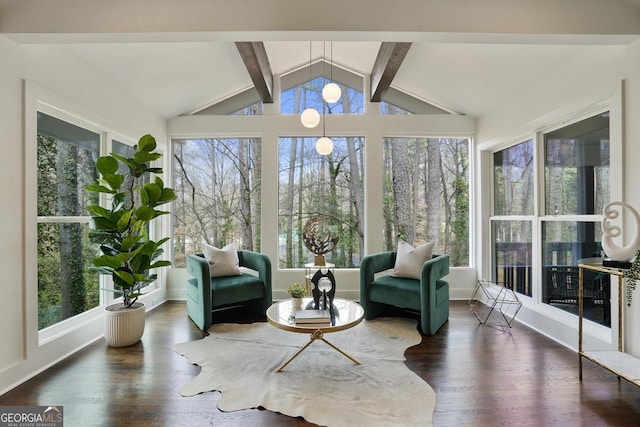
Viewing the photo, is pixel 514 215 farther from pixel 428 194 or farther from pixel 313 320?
pixel 313 320

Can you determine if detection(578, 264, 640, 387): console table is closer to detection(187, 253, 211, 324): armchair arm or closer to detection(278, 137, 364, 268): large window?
detection(278, 137, 364, 268): large window

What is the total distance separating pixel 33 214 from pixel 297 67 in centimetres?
356

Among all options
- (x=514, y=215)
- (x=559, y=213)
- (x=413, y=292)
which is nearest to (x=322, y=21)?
(x=413, y=292)

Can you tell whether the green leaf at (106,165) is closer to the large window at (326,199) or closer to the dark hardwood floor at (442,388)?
the dark hardwood floor at (442,388)

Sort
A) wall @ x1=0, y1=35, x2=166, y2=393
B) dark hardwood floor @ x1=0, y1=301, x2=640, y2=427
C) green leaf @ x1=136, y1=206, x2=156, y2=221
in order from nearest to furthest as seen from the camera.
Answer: dark hardwood floor @ x1=0, y1=301, x2=640, y2=427 < wall @ x1=0, y1=35, x2=166, y2=393 < green leaf @ x1=136, y1=206, x2=156, y2=221

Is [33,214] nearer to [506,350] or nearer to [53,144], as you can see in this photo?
[53,144]

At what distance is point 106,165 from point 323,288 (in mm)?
2204

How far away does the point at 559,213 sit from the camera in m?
3.28

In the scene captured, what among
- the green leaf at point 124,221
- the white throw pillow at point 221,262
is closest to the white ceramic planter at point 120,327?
the green leaf at point 124,221

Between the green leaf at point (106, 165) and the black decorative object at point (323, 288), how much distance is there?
2049 mm

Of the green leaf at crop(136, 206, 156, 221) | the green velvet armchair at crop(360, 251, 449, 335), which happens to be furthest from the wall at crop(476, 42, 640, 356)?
the green leaf at crop(136, 206, 156, 221)

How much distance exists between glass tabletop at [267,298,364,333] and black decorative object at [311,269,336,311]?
0.10 metres

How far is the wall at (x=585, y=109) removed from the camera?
8.02ft

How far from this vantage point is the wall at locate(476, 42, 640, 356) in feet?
8.02
